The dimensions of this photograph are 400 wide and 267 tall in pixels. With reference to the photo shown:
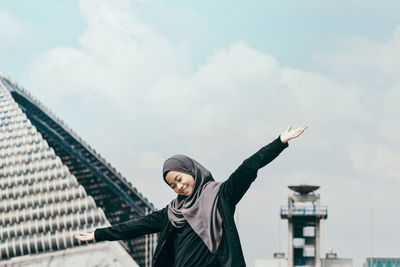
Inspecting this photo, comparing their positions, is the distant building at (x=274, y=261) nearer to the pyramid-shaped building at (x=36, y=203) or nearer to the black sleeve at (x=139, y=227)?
the pyramid-shaped building at (x=36, y=203)

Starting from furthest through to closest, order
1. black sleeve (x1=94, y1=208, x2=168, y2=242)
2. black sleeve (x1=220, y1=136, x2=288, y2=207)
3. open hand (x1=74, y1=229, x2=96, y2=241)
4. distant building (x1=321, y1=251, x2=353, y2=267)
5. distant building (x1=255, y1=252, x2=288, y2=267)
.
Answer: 1. distant building (x1=255, y1=252, x2=288, y2=267)
2. distant building (x1=321, y1=251, x2=353, y2=267)
3. open hand (x1=74, y1=229, x2=96, y2=241)
4. black sleeve (x1=94, y1=208, x2=168, y2=242)
5. black sleeve (x1=220, y1=136, x2=288, y2=207)

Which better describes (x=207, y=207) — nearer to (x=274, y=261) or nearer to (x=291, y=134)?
(x=291, y=134)

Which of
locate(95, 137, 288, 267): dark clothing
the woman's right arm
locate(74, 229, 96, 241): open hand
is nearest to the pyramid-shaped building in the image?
locate(74, 229, 96, 241): open hand

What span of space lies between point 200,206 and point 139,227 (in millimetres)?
1253

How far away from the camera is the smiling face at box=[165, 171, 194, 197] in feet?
32.1

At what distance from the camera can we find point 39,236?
11225 centimetres

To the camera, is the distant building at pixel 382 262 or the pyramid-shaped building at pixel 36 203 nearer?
the pyramid-shaped building at pixel 36 203

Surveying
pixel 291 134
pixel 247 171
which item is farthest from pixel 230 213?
pixel 291 134

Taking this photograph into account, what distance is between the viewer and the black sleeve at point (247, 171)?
957 cm

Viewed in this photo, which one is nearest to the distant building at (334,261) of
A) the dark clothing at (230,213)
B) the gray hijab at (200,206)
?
the dark clothing at (230,213)

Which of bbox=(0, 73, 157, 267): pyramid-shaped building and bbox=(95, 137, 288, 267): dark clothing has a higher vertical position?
bbox=(0, 73, 157, 267): pyramid-shaped building

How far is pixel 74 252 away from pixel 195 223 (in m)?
103

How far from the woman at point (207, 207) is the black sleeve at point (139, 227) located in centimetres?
48

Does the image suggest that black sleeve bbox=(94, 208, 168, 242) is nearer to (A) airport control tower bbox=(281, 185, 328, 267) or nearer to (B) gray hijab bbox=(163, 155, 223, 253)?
(B) gray hijab bbox=(163, 155, 223, 253)
